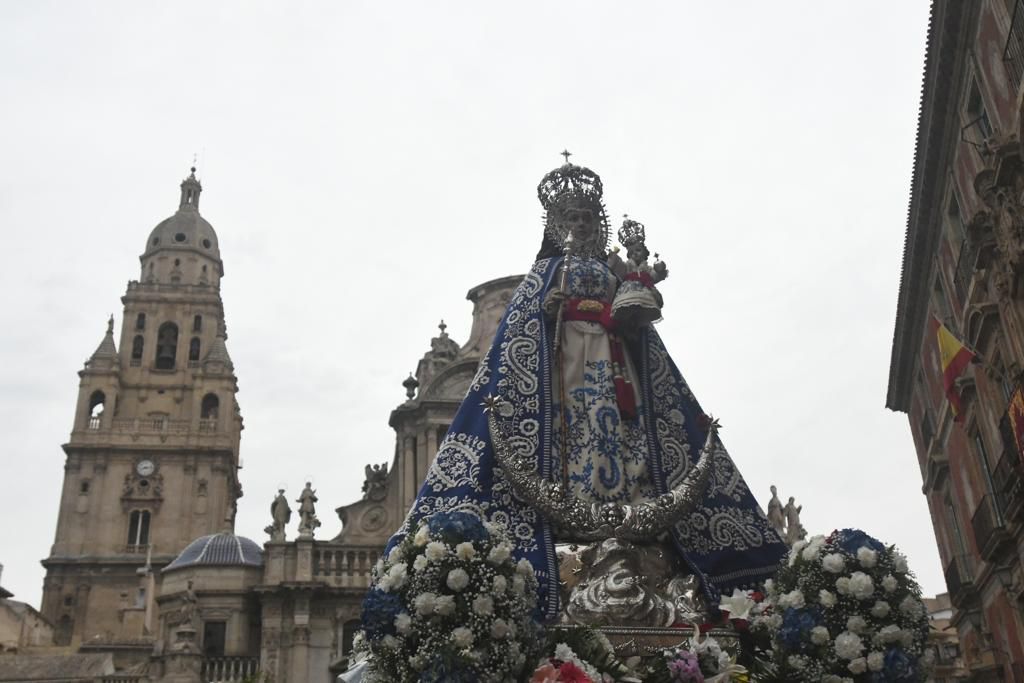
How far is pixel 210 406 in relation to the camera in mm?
44250

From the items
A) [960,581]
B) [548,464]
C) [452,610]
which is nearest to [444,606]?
[452,610]

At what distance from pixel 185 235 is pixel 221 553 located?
2666 cm

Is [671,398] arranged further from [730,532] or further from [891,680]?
[891,680]

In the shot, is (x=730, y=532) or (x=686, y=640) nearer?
(x=686, y=640)

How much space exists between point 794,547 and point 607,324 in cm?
205

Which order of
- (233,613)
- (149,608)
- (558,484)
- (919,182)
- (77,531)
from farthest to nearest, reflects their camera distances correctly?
1. (77,531)
2. (149,608)
3. (233,613)
4. (919,182)
5. (558,484)

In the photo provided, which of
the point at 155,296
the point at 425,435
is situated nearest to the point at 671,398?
the point at 425,435

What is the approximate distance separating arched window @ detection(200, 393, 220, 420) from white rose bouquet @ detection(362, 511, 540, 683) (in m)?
41.6

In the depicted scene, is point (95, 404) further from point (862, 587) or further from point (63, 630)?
point (862, 587)

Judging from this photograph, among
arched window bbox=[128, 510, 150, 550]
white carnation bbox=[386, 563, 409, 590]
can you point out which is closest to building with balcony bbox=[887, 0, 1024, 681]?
white carnation bbox=[386, 563, 409, 590]

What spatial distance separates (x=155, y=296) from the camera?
152ft

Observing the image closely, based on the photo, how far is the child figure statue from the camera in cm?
623

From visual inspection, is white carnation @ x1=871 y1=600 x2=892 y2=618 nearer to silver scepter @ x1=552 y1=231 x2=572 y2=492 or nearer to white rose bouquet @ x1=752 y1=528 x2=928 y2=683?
white rose bouquet @ x1=752 y1=528 x2=928 y2=683

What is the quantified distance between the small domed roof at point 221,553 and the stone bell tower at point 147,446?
684 centimetres
